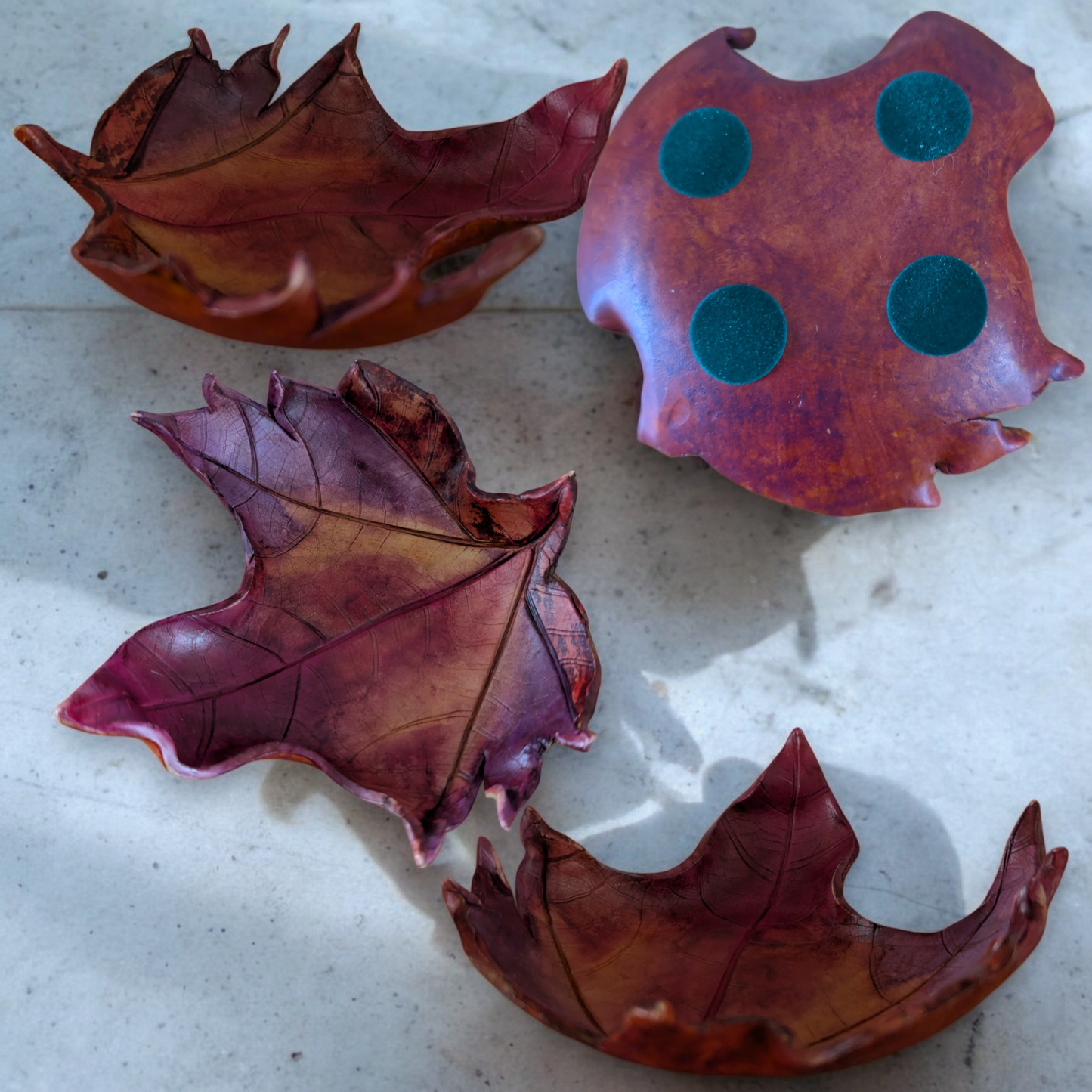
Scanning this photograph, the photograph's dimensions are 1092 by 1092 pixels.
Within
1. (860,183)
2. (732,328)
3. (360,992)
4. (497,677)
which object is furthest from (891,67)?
(360,992)

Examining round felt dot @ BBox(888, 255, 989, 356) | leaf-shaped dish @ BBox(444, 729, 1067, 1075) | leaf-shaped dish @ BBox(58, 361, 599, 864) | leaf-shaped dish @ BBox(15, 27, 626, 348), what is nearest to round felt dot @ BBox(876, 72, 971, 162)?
round felt dot @ BBox(888, 255, 989, 356)

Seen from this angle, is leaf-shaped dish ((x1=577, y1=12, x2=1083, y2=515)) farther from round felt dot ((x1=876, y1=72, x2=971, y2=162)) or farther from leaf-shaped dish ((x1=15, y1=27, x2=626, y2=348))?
leaf-shaped dish ((x1=15, y1=27, x2=626, y2=348))

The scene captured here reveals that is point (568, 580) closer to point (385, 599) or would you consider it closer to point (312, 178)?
point (385, 599)

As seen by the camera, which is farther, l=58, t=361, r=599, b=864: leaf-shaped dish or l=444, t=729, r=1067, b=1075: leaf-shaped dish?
l=58, t=361, r=599, b=864: leaf-shaped dish

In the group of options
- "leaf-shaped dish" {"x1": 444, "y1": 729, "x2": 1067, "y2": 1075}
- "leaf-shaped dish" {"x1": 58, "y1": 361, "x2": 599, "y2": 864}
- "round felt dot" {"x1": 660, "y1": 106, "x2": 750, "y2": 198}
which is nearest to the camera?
"leaf-shaped dish" {"x1": 444, "y1": 729, "x2": 1067, "y2": 1075}

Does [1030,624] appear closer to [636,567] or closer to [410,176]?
[636,567]

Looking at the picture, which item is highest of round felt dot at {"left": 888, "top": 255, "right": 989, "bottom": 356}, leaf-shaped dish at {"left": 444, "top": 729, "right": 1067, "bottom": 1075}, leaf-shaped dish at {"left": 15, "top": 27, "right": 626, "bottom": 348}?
round felt dot at {"left": 888, "top": 255, "right": 989, "bottom": 356}

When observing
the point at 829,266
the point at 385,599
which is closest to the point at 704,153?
the point at 829,266
